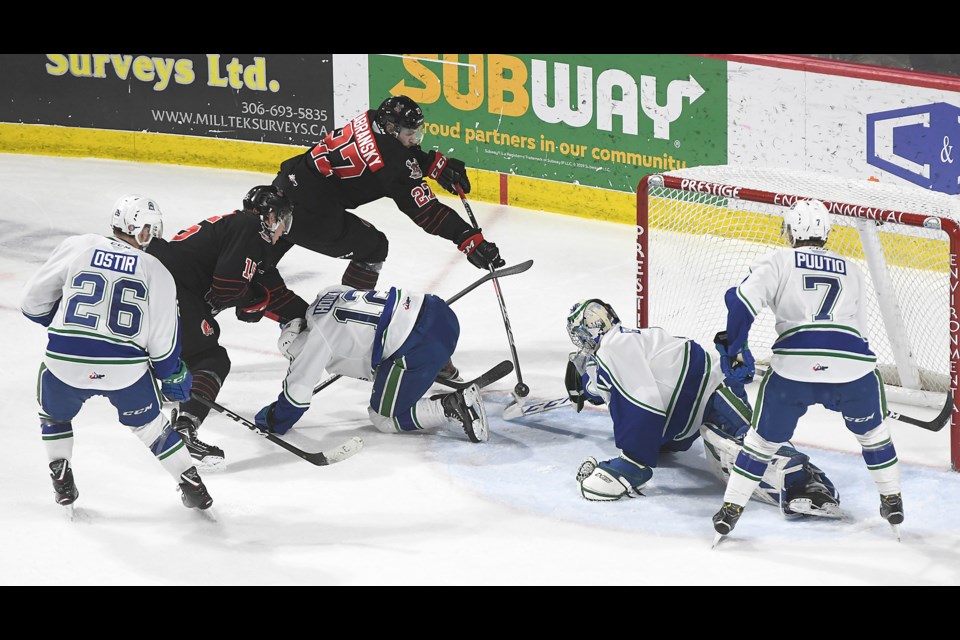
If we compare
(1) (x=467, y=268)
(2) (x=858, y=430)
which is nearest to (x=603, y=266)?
(1) (x=467, y=268)

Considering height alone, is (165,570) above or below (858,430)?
below

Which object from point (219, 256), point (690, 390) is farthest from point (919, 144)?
point (219, 256)

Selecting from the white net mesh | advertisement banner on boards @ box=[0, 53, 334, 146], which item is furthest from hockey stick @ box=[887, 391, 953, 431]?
advertisement banner on boards @ box=[0, 53, 334, 146]

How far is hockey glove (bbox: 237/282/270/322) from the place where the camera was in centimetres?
554

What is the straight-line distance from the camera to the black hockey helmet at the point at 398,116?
6.00 m

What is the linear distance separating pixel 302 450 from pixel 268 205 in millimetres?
887

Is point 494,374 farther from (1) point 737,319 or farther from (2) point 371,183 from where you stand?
(1) point 737,319

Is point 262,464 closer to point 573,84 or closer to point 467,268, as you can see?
point 467,268

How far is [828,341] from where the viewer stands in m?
4.53

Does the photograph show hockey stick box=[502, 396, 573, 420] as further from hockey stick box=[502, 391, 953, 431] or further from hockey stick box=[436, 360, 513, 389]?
hockey stick box=[436, 360, 513, 389]

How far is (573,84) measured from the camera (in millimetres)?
8055

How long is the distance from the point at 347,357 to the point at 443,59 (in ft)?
10.6

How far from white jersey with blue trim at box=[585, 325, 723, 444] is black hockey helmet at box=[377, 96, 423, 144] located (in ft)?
4.62

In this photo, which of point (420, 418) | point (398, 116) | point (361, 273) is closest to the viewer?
point (420, 418)
